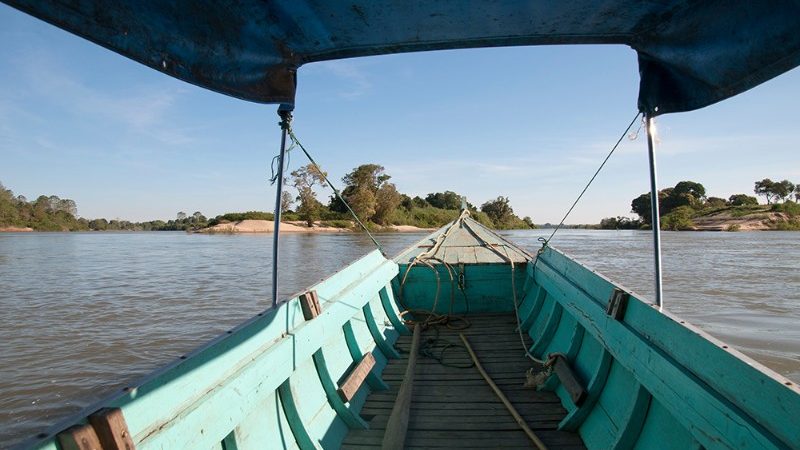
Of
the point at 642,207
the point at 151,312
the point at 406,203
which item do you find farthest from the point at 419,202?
the point at 151,312

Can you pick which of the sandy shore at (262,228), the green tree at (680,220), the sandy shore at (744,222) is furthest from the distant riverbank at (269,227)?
the sandy shore at (744,222)

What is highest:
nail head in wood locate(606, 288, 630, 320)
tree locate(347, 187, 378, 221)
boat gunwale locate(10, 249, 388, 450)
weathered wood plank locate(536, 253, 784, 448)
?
tree locate(347, 187, 378, 221)

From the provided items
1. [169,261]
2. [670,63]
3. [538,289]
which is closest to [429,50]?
[670,63]

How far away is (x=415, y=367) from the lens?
134 inches

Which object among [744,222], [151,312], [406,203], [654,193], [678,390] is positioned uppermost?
[406,203]

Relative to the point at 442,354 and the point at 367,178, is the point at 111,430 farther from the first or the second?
the point at 367,178

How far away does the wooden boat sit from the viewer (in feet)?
4.36

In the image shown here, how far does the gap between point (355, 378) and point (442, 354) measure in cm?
120

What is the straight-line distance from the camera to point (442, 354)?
3732 millimetres

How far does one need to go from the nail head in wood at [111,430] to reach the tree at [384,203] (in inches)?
2054

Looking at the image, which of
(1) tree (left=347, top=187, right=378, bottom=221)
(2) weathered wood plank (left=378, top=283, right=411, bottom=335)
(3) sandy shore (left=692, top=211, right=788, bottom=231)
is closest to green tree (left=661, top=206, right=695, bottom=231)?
(3) sandy shore (left=692, top=211, right=788, bottom=231)

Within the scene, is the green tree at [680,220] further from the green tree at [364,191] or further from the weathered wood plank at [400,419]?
the weathered wood plank at [400,419]

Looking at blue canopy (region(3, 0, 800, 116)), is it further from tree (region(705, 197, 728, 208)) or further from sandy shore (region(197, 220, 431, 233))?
tree (region(705, 197, 728, 208))

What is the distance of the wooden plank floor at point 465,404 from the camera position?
2.37 meters
